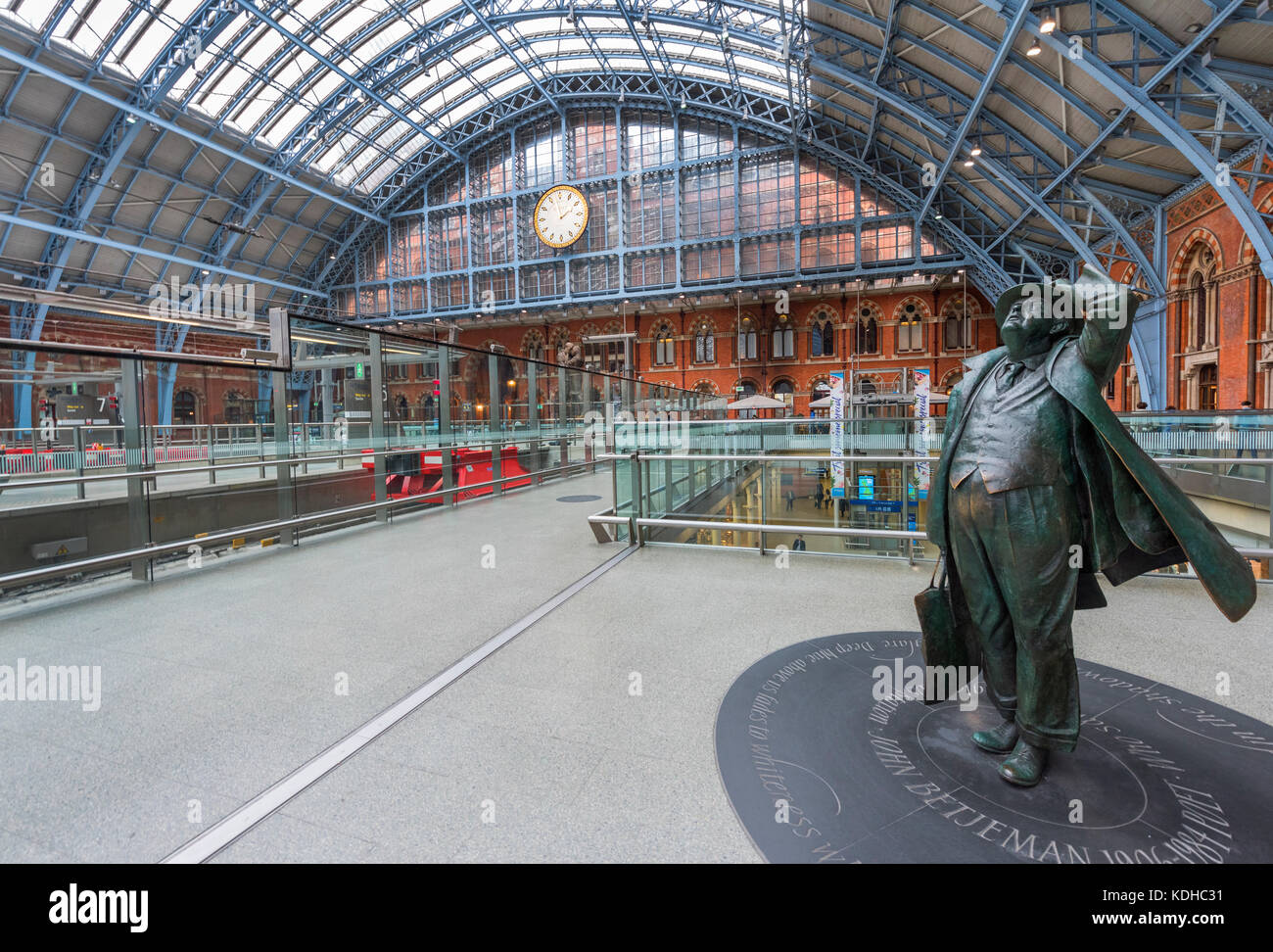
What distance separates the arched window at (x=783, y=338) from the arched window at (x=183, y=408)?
101 feet

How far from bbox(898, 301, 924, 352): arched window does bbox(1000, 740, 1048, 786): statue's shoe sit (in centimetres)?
3346

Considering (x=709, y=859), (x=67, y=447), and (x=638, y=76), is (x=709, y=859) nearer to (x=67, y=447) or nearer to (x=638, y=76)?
(x=67, y=447)

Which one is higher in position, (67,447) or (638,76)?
(638,76)

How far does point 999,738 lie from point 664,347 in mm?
34935

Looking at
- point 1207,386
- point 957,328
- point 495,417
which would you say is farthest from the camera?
point 957,328

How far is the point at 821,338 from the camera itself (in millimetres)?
32906

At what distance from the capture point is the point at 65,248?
80.7 feet

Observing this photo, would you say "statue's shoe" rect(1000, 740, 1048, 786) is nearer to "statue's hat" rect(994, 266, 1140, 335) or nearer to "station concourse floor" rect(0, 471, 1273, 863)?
"station concourse floor" rect(0, 471, 1273, 863)

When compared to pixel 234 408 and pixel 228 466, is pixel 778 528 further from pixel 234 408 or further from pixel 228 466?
pixel 234 408

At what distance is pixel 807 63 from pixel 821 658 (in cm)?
2355

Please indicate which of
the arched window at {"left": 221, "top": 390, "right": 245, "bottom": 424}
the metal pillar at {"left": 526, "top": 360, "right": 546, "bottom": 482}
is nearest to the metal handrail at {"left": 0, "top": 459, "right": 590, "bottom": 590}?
the arched window at {"left": 221, "top": 390, "right": 245, "bottom": 424}

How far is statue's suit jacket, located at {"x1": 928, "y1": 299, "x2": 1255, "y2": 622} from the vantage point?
1.77 meters

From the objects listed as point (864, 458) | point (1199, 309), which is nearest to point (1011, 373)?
point (864, 458)
